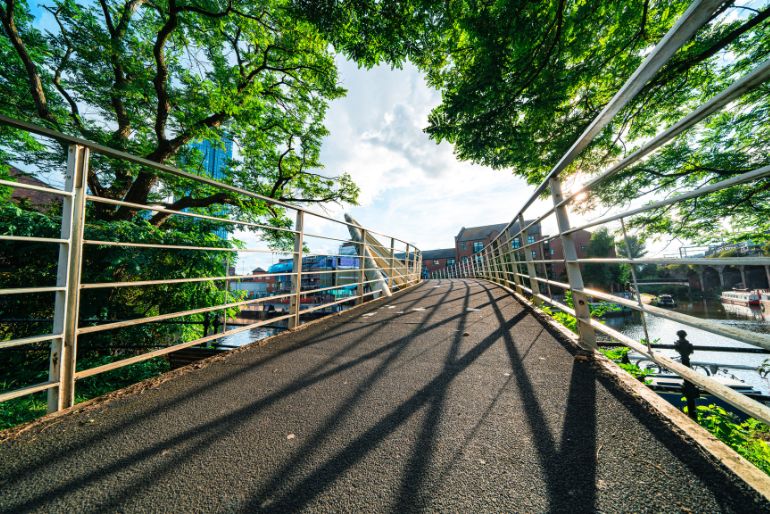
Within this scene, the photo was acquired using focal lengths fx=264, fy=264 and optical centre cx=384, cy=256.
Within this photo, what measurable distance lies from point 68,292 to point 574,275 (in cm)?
334

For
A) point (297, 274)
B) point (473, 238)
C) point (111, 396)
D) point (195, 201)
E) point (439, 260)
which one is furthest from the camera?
point (439, 260)

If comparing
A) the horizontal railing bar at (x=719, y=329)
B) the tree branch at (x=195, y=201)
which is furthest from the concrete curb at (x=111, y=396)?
the tree branch at (x=195, y=201)

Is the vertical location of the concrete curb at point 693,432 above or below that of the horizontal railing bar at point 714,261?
below

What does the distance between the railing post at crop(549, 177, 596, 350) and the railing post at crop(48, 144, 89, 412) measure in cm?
317

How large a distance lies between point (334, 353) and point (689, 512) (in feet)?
6.40

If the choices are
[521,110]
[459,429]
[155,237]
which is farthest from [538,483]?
[155,237]

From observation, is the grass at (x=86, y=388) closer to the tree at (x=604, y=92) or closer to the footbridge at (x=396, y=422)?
the footbridge at (x=396, y=422)

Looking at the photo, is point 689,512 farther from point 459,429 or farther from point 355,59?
point 355,59

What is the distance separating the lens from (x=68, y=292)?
1.38 metres

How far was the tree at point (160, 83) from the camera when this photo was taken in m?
6.11

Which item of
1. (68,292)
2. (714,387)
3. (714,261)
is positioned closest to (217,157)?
(68,292)

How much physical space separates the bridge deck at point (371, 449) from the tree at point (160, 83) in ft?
24.3

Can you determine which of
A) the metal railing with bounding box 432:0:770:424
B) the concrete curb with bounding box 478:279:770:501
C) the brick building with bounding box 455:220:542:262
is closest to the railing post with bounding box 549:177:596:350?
the metal railing with bounding box 432:0:770:424

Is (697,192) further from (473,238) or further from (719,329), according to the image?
(473,238)
